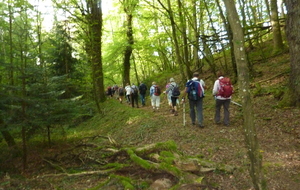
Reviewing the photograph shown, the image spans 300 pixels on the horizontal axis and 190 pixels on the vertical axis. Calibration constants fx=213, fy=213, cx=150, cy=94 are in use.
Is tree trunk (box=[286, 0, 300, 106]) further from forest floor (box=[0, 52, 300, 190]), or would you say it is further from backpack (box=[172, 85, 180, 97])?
backpack (box=[172, 85, 180, 97])

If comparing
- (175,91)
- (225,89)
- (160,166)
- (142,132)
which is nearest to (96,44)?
(175,91)

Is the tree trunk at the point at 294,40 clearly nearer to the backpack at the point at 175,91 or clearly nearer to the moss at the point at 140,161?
the backpack at the point at 175,91

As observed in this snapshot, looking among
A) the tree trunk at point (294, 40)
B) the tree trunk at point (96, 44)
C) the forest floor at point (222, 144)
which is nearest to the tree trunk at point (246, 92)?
the forest floor at point (222, 144)

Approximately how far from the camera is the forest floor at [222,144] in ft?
15.1

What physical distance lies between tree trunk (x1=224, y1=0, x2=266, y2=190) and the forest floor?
38.4 inches

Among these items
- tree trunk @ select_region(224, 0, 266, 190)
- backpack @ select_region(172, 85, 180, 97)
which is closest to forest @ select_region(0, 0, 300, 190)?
tree trunk @ select_region(224, 0, 266, 190)

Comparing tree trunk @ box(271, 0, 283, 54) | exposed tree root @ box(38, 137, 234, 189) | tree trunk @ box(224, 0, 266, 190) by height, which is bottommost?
exposed tree root @ box(38, 137, 234, 189)

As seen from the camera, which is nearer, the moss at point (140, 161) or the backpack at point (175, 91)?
the moss at point (140, 161)

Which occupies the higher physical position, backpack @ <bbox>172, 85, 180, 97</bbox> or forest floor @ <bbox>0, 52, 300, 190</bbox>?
backpack @ <bbox>172, 85, 180, 97</bbox>

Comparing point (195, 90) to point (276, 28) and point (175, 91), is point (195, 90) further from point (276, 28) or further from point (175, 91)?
point (276, 28)

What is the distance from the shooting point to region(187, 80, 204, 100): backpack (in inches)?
303

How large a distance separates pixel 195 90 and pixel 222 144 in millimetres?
2210

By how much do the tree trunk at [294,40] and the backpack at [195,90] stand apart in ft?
10.3

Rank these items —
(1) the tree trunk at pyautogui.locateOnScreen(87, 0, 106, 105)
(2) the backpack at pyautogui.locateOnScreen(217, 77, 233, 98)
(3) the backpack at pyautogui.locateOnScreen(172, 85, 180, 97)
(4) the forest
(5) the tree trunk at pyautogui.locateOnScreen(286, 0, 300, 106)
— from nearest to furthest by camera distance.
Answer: (4) the forest, (5) the tree trunk at pyautogui.locateOnScreen(286, 0, 300, 106), (2) the backpack at pyautogui.locateOnScreen(217, 77, 233, 98), (3) the backpack at pyautogui.locateOnScreen(172, 85, 180, 97), (1) the tree trunk at pyautogui.locateOnScreen(87, 0, 106, 105)
